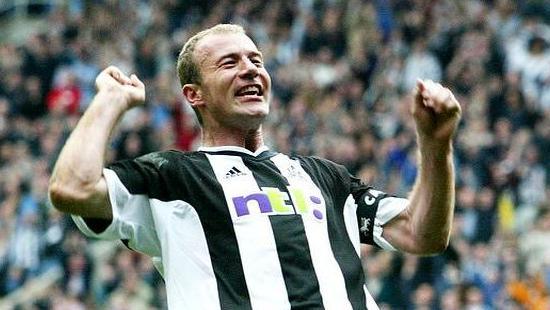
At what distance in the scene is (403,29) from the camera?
18641 millimetres

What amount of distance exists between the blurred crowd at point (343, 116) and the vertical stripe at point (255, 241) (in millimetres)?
7275

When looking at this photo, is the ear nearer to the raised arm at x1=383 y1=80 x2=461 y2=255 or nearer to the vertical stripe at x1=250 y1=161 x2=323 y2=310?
the vertical stripe at x1=250 y1=161 x2=323 y2=310

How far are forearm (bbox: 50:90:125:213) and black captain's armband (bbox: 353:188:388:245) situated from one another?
3.96 ft

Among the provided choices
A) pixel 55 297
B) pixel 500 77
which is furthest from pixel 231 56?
pixel 500 77

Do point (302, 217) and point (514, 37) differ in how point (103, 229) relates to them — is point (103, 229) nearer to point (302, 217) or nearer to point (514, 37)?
point (302, 217)

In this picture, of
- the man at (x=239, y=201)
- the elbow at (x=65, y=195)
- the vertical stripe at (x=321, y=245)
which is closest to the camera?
the elbow at (x=65, y=195)

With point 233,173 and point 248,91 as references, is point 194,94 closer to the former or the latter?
point 248,91

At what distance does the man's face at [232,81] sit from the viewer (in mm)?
5145

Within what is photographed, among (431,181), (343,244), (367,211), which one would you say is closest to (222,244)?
(343,244)

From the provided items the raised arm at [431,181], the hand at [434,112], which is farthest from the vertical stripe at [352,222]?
the hand at [434,112]

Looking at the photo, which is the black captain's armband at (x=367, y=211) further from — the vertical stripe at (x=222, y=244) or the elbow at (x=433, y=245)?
the vertical stripe at (x=222, y=244)

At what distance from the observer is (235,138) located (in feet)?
17.2

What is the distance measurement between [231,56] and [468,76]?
Result: 12.0 m

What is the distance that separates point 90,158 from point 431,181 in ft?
4.46
